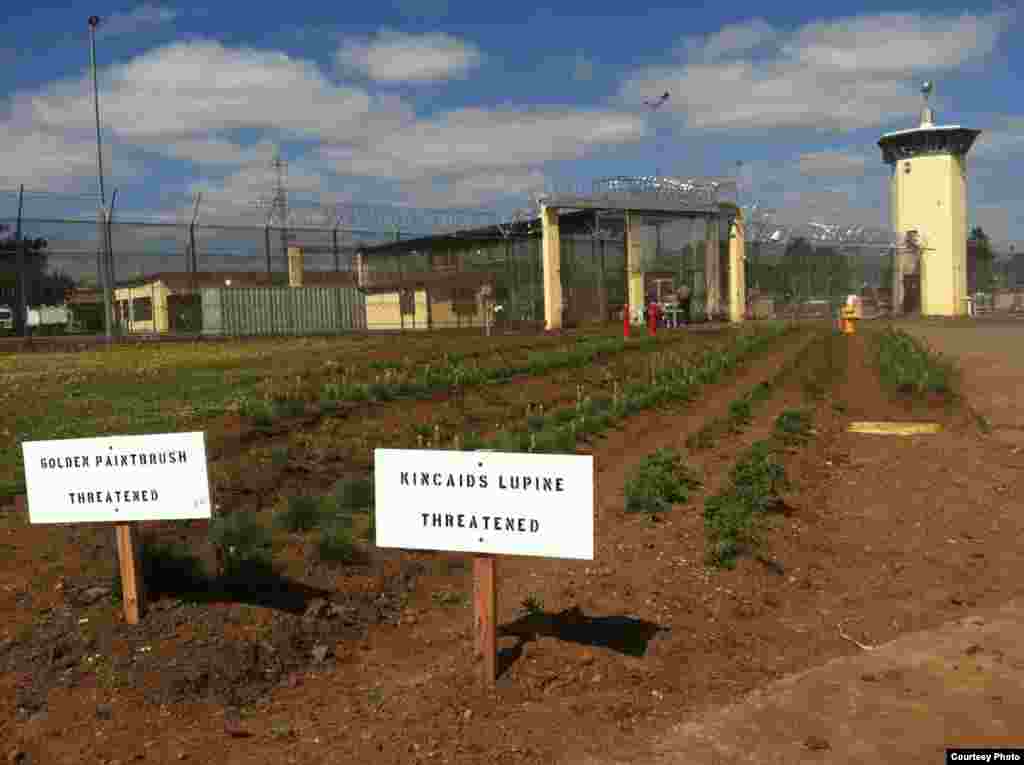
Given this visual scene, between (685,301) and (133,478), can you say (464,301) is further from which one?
(133,478)

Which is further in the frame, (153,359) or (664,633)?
(153,359)

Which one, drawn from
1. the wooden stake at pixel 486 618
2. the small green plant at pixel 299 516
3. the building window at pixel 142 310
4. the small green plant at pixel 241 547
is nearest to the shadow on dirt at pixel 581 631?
the wooden stake at pixel 486 618

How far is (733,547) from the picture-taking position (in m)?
6.55

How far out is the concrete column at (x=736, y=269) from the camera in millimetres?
45250

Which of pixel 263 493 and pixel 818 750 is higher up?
pixel 263 493

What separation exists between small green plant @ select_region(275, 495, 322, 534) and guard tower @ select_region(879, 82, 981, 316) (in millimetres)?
53193

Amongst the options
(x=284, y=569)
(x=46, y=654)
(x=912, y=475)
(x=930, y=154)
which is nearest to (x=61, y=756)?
(x=46, y=654)

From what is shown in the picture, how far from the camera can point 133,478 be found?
5.21m

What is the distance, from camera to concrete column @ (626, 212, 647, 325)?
138 ft

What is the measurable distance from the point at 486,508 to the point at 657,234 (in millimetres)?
39936

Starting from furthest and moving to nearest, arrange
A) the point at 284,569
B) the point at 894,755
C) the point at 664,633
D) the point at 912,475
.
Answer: the point at 912,475
the point at 284,569
the point at 664,633
the point at 894,755

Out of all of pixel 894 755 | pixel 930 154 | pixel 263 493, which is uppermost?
pixel 930 154

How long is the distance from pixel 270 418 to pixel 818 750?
7.53 m

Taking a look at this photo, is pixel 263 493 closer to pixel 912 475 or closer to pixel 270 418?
pixel 270 418
